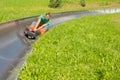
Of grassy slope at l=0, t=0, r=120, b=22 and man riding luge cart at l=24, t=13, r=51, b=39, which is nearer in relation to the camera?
man riding luge cart at l=24, t=13, r=51, b=39

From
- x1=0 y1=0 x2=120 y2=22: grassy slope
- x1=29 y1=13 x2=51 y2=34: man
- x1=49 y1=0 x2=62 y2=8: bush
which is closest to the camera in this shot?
x1=29 y1=13 x2=51 y2=34: man

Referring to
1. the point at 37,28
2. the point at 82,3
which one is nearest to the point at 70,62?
the point at 37,28

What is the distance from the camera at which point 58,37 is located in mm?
14148

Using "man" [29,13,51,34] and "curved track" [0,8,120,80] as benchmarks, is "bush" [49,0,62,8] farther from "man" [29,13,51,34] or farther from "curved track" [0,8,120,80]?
"man" [29,13,51,34]

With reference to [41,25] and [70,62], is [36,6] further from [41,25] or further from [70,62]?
[70,62]

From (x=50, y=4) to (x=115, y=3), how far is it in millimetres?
21069

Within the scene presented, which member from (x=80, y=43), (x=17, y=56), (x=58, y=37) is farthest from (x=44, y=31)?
(x=17, y=56)

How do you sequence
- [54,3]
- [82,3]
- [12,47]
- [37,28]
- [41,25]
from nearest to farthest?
[12,47]
[37,28]
[41,25]
[54,3]
[82,3]

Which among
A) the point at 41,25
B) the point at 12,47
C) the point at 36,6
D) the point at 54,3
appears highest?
the point at 12,47

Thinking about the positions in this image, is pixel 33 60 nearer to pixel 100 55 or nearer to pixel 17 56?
pixel 17 56

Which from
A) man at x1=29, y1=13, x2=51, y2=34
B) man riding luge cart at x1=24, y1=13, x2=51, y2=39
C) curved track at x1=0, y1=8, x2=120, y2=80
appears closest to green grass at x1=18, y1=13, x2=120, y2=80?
curved track at x1=0, y1=8, x2=120, y2=80

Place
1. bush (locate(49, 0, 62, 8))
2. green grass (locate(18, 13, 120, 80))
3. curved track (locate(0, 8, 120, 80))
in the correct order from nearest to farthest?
green grass (locate(18, 13, 120, 80)), curved track (locate(0, 8, 120, 80)), bush (locate(49, 0, 62, 8))

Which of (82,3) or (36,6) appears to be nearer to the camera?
(36,6)

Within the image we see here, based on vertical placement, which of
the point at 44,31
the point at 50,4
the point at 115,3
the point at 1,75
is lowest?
the point at 115,3
